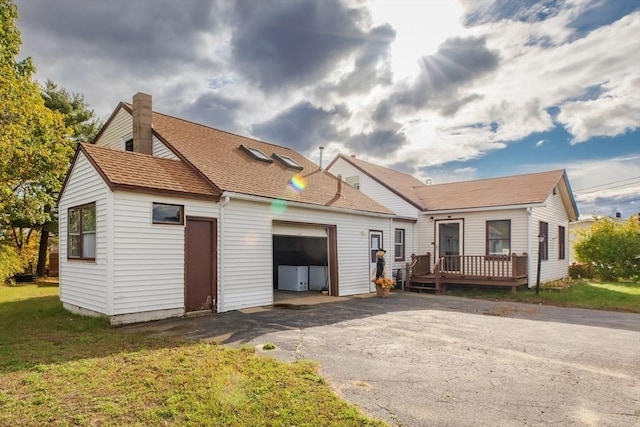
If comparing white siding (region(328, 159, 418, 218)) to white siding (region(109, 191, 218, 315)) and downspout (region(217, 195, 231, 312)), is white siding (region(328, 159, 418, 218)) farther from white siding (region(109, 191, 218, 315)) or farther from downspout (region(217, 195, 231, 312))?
white siding (region(109, 191, 218, 315))

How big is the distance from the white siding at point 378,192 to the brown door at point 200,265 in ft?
34.6

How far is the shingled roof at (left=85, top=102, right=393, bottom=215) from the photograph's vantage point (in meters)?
10.3

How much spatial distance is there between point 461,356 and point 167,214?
6957 millimetres

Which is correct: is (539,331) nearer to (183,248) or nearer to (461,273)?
(461,273)

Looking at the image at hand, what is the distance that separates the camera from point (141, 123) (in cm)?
1159

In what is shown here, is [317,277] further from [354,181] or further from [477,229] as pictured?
[477,229]

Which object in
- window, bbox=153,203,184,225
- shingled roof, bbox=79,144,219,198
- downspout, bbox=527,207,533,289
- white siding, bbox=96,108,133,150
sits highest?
white siding, bbox=96,108,133,150

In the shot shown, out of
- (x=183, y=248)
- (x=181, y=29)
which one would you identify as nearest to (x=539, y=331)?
(x=183, y=248)

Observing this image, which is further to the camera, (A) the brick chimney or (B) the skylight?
(B) the skylight

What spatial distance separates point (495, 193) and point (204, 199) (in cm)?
1297

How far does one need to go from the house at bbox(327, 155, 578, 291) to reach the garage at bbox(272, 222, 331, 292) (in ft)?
10.3

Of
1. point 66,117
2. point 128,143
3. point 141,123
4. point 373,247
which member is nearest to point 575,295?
point 373,247

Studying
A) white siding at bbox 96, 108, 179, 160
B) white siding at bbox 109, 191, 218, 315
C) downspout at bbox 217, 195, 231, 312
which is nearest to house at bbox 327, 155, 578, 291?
downspout at bbox 217, 195, 231, 312

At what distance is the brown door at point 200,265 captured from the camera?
31.1 ft
